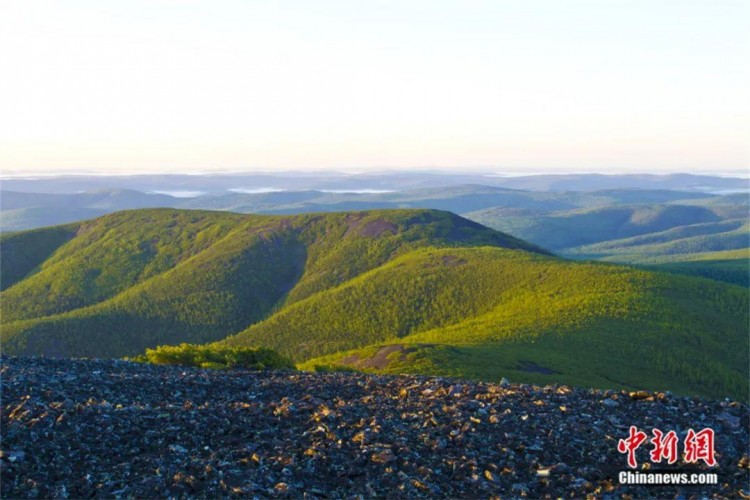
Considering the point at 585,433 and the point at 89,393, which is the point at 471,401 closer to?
the point at 585,433

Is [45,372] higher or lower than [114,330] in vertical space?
higher

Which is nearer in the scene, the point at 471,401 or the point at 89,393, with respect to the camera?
the point at 471,401

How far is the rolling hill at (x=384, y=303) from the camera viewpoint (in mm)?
69688

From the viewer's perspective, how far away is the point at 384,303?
378ft

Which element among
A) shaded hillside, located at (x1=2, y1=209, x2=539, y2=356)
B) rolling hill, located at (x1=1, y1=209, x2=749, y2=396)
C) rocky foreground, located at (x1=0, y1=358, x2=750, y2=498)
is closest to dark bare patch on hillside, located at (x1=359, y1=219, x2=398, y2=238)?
shaded hillside, located at (x1=2, y1=209, x2=539, y2=356)

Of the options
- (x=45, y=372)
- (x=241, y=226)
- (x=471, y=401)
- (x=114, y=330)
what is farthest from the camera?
(x=241, y=226)

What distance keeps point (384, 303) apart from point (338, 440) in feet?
325

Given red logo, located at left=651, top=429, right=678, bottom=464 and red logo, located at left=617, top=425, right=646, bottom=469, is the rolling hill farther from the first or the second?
red logo, located at left=617, top=425, right=646, bottom=469

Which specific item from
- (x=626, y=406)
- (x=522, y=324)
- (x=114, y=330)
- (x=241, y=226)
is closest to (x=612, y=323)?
(x=522, y=324)

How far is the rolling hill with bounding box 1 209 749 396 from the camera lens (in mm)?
69688

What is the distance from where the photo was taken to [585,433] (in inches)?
672

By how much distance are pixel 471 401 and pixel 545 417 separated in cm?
252

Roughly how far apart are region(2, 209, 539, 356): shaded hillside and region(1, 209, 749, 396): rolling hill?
21.3 inches

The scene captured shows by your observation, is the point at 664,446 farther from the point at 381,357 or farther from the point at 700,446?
the point at 381,357
